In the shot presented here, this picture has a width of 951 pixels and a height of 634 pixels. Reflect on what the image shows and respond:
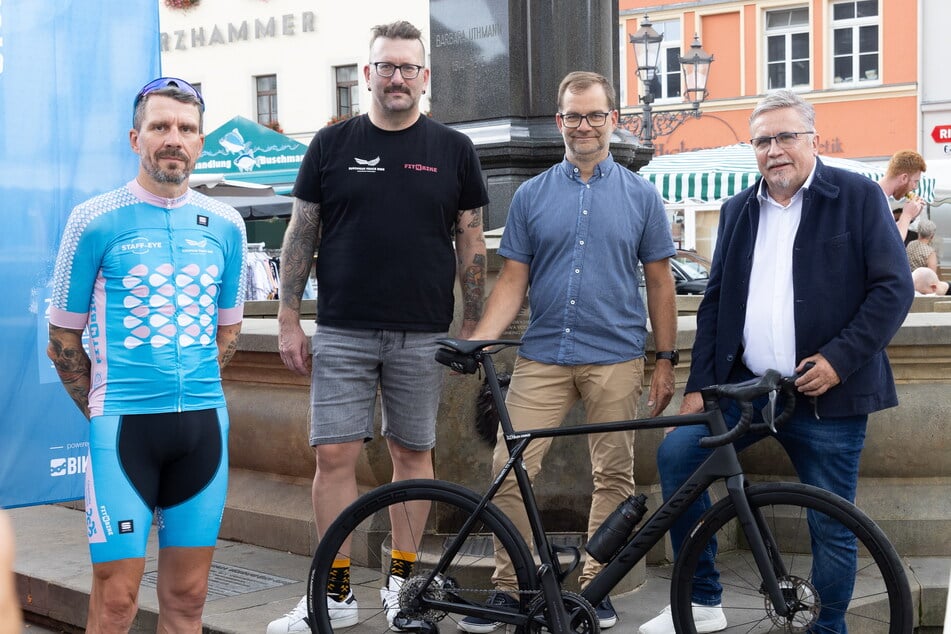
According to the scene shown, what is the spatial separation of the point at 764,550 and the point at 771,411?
39cm

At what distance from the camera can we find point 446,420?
4938mm

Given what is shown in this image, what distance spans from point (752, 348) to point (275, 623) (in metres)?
1.84

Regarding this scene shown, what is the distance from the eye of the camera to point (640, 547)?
12.6ft

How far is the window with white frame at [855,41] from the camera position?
3145 centimetres

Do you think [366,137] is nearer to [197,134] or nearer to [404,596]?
[197,134]

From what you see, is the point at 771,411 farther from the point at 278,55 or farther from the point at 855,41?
the point at 278,55

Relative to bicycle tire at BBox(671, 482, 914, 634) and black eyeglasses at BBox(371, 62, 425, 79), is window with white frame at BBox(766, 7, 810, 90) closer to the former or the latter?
black eyeglasses at BBox(371, 62, 425, 79)

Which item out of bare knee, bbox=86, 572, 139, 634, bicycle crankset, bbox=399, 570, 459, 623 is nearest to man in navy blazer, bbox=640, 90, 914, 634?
bicycle crankset, bbox=399, 570, 459, 623

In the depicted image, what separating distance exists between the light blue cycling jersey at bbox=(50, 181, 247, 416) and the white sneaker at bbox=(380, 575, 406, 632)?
Result: 1.04 m

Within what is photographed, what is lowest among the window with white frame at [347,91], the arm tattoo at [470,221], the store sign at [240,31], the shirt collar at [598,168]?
the arm tattoo at [470,221]

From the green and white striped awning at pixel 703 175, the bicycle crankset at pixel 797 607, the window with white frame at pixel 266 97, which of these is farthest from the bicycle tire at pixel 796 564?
the window with white frame at pixel 266 97

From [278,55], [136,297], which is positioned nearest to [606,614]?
[136,297]

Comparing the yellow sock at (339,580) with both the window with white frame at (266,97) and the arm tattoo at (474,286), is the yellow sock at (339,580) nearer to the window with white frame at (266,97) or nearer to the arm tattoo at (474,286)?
the arm tattoo at (474,286)

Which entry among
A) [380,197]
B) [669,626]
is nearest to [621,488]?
[669,626]
